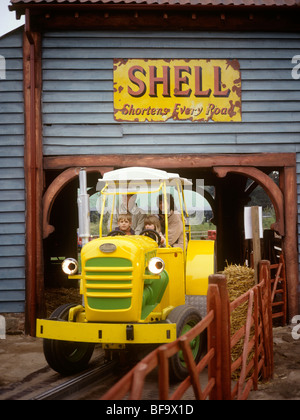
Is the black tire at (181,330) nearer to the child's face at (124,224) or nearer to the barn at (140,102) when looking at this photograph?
the child's face at (124,224)

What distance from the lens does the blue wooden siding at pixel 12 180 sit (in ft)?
26.2

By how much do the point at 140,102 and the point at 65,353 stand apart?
15.0 ft

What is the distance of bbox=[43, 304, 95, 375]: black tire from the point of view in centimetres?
539

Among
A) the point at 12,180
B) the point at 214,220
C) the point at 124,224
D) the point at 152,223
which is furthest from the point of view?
the point at 214,220

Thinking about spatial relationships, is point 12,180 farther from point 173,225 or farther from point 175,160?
point 173,225

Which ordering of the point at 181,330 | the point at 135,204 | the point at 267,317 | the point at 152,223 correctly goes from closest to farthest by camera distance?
the point at 181,330 < the point at 267,317 < the point at 152,223 < the point at 135,204

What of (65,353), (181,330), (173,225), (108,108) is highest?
(108,108)

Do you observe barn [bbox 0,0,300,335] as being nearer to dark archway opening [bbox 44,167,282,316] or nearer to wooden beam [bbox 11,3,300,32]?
wooden beam [bbox 11,3,300,32]

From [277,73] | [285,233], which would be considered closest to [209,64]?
[277,73]

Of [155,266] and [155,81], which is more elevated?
[155,81]

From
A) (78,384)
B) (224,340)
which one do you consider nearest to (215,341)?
(224,340)

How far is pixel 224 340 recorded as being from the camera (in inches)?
151

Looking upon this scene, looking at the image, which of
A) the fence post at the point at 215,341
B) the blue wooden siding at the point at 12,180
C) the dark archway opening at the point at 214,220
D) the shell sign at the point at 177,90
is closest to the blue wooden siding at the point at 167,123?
the shell sign at the point at 177,90

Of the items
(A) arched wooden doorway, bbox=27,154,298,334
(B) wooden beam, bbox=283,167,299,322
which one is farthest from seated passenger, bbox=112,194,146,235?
(B) wooden beam, bbox=283,167,299,322
